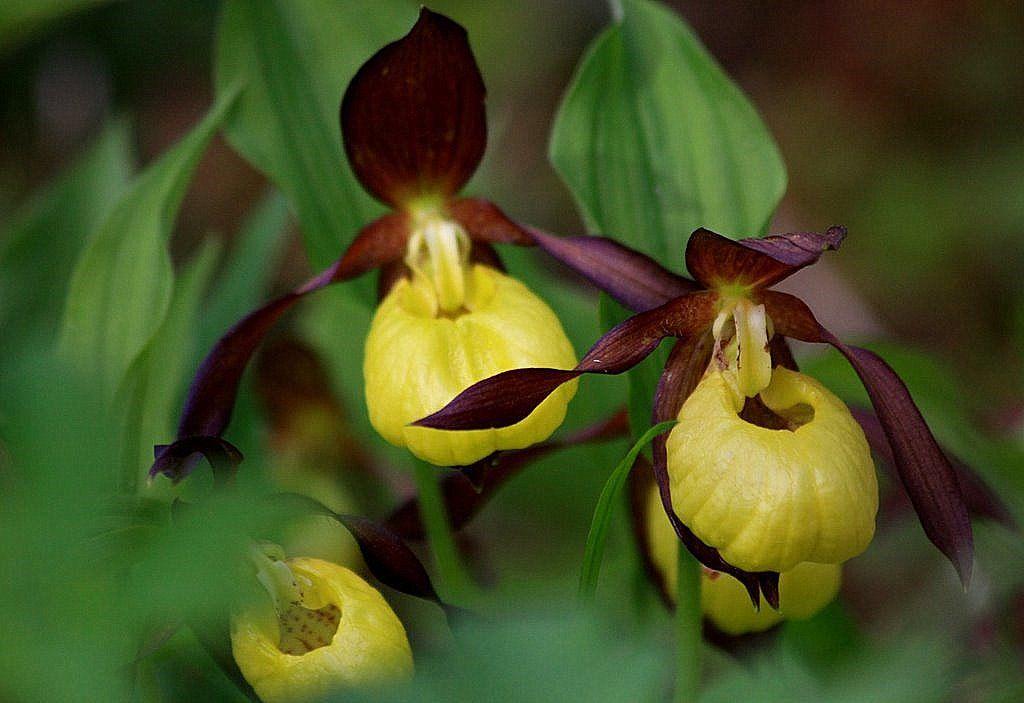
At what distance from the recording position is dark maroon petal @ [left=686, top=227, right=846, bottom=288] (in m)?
0.76

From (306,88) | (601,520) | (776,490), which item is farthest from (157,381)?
(776,490)

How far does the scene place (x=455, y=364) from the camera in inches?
36.5

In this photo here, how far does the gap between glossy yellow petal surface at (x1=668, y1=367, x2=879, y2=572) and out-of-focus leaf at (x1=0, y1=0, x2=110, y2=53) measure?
722 millimetres

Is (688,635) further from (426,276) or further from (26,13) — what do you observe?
(26,13)

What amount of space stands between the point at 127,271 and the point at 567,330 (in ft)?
1.90

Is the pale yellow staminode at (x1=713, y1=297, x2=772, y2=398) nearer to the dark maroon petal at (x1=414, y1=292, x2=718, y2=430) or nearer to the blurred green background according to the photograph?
the dark maroon petal at (x1=414, y1=292, x2=718, y2=430)

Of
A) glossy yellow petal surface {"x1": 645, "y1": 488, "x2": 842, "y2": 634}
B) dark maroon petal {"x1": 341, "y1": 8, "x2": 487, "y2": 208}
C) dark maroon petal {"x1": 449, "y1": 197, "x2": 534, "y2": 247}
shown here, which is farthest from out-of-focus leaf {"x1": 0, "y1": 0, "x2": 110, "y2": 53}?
glossy yellow petal surface {"x1": 645, "y1": 488, "x2": 842, "y2": 634}

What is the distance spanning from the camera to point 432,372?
0.91 m

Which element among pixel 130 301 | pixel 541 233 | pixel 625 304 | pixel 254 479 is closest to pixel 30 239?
pixel 130 301

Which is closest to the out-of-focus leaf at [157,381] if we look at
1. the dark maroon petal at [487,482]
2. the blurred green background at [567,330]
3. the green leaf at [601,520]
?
the blurred green background at [567,330]

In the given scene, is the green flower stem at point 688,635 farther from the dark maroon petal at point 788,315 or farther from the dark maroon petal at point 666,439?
the dark maroon petal at point 788,315

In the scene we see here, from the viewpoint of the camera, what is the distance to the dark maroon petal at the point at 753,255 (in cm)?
76

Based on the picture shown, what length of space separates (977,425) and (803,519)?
74cm

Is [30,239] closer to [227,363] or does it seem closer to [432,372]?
[227,363]
